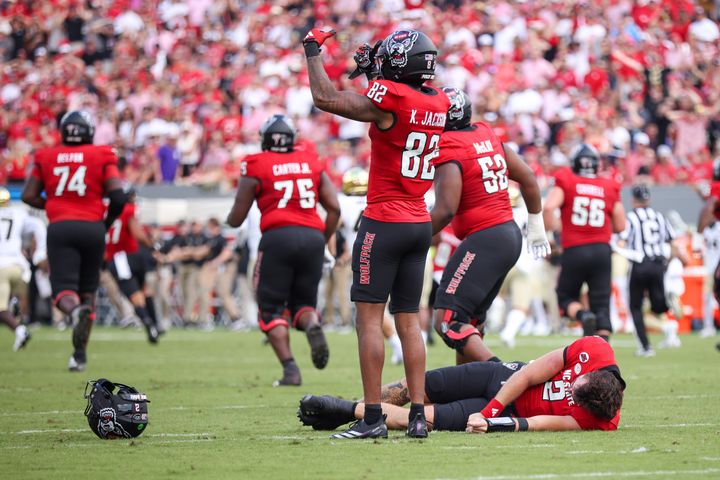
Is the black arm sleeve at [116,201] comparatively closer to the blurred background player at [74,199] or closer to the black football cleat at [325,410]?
the blurred background player at [74,199]

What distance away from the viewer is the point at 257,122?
2673cm

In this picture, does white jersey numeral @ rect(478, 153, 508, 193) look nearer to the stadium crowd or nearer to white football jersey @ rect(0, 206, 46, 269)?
white football jersey @ rect(0, 206, 46, 269)

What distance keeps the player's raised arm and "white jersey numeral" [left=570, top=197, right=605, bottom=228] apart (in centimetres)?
717

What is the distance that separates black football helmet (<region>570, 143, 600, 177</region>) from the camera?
14.5m

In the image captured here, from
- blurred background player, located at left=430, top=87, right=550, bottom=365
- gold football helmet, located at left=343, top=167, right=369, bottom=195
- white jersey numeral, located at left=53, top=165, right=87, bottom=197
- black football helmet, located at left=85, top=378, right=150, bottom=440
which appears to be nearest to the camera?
black football helmet, located at left=85, top=378, right=150, bottom=440

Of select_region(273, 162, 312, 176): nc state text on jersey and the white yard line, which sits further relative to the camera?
select_region(273, 162, 312, 176): nc state text on jersey

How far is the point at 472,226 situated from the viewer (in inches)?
386

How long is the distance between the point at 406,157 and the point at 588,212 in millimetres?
7098

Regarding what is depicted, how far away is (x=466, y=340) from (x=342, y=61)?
719 inches

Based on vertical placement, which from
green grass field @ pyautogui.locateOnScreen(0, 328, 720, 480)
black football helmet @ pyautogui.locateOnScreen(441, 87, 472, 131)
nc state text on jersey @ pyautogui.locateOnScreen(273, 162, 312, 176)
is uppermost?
black football helmet @ pyautogui.locateOnScreen(441, 87, 472, 131)

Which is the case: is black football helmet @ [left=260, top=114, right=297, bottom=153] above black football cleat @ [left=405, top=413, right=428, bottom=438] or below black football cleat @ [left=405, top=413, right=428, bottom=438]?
above

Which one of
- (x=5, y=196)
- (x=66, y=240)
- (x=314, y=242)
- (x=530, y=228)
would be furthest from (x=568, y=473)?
(x=5, y=196)

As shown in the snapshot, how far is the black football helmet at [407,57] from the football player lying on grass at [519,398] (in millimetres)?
1843

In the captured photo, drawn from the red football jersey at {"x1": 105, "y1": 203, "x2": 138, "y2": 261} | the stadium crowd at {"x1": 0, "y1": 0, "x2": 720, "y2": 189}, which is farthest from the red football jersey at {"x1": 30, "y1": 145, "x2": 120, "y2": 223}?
the stadium crowd at {"x1": 0, "y1": 0, "x2": 720, "y2": 189}
